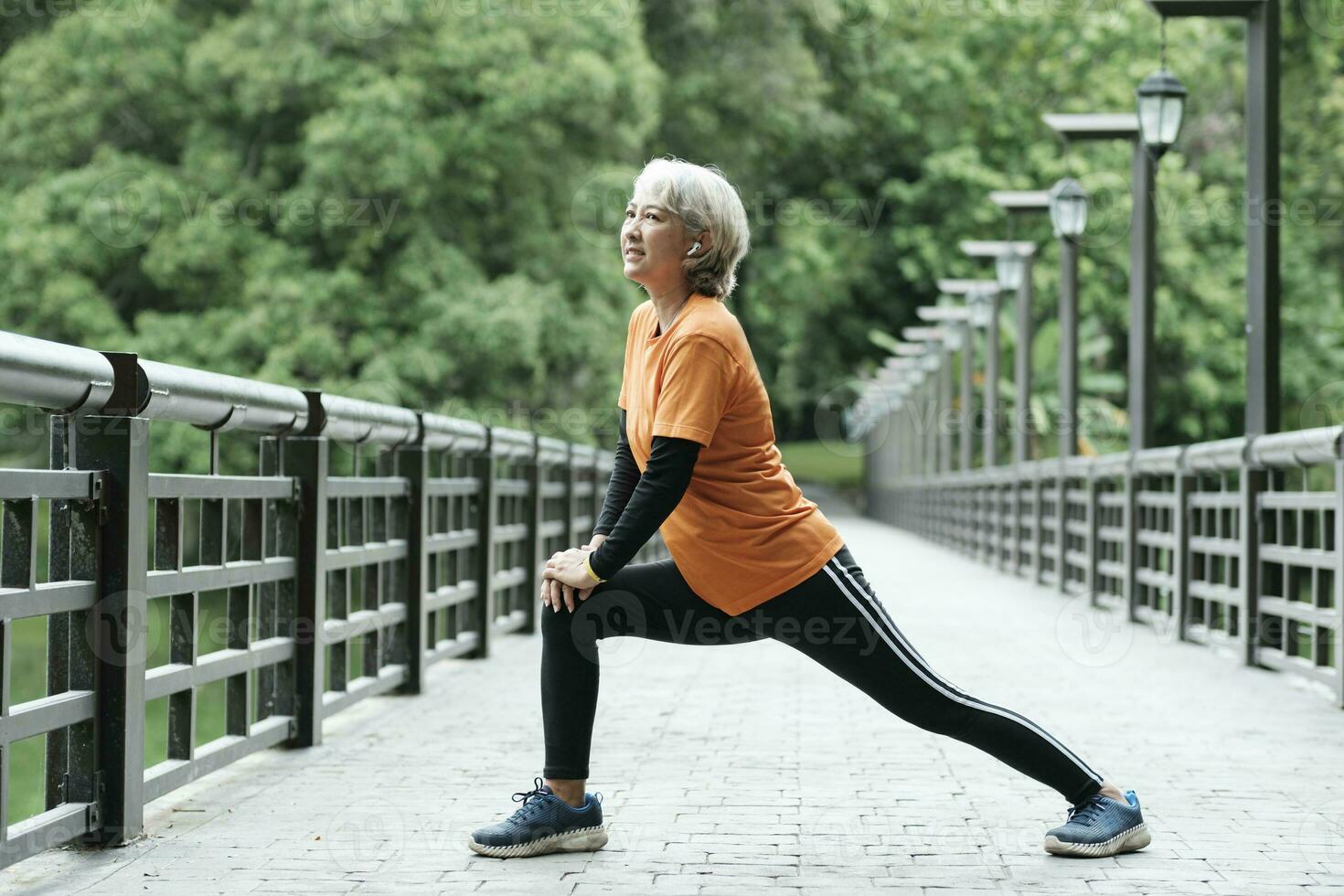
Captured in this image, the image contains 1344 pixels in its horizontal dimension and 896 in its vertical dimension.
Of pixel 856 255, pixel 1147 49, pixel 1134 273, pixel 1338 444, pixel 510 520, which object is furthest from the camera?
pixel 856 255

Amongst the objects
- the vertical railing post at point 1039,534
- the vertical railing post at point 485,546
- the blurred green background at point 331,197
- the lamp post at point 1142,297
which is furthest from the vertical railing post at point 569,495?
the blurred green background at point 331,197

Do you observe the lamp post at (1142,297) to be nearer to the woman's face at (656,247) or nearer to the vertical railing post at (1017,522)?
the vertical railing post at (1017,522)

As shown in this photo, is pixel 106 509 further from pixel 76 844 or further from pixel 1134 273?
pixel 1134 273

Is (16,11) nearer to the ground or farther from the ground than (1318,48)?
nearer to the ground

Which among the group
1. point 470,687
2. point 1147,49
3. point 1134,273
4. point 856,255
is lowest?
point 470,687

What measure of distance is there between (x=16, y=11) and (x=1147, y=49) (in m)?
24.0

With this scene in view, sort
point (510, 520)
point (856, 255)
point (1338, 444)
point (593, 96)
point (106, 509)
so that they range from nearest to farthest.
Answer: point (106, 509)
point (1338, 444)
point (510, 520)
point (593, 96)
point (856, 255)

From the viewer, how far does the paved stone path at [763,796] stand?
167 inches

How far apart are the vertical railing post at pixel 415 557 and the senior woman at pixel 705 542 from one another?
11.5 ft

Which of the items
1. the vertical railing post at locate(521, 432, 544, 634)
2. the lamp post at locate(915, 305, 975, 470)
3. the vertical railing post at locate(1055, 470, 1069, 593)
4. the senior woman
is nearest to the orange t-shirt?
the senior woman

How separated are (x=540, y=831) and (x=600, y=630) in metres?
0.55

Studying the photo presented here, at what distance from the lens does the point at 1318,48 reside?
40719 millimetres

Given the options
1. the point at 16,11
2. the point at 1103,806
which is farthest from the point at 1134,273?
the point at 16,11

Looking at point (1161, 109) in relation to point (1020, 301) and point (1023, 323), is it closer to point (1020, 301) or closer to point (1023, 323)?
point (1023, 323)
